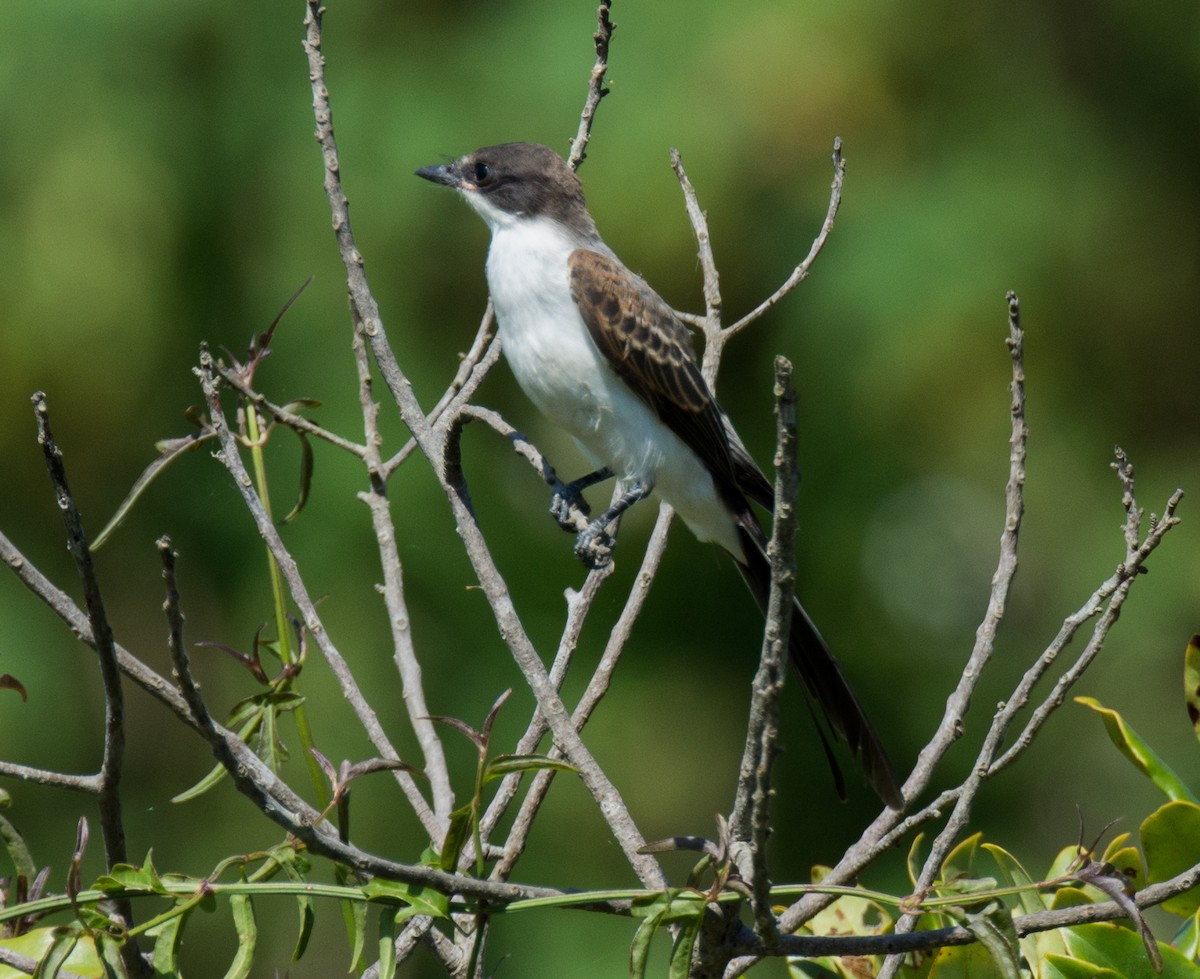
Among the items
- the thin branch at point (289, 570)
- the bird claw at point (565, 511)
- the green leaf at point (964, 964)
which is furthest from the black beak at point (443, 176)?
the green leaf at point (964, 964)

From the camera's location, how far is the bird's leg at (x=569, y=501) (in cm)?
214

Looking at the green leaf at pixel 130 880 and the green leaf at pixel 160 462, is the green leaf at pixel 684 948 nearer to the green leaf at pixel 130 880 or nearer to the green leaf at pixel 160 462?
the green leaf at pixel 130 880

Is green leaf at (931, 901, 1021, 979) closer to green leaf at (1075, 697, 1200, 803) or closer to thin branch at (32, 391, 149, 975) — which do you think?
green leaf at (1075, 697, 1200, 803)

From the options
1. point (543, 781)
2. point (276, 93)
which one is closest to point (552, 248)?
point (543, 781)

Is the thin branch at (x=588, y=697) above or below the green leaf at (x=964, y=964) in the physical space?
above

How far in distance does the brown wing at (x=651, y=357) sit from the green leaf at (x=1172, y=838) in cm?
160

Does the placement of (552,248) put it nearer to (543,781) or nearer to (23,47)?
(543,781)

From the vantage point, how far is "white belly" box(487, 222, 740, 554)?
9.80 ft

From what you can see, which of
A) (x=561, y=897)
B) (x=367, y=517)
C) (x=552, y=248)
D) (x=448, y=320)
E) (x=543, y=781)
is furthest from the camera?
(x=448, y=320)

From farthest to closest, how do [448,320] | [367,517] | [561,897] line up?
[448,320] < [367,517] < [561,897]

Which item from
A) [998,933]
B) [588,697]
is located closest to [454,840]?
[998,933]

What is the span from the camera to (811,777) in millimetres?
4918

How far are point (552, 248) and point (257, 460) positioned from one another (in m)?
1.53

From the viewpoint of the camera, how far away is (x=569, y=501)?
93.8 inches
